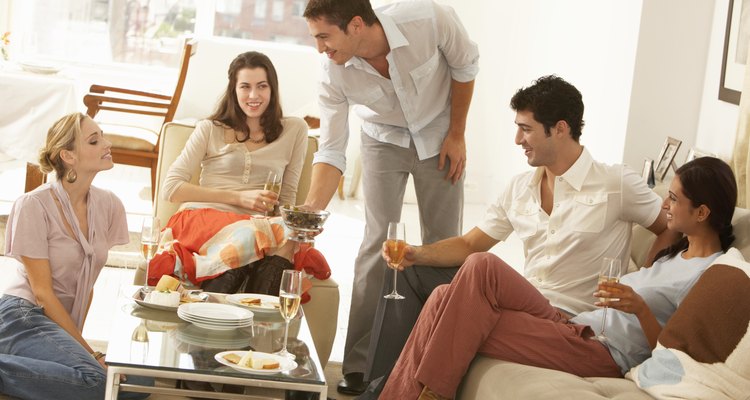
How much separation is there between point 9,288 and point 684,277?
6.31 ft

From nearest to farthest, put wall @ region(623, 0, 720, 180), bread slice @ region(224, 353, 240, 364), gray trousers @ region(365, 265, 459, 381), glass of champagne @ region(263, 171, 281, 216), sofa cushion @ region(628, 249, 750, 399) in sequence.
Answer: sofa cushion @ region(628, 249, 750, 399)
bread slice @ region(224, 353, 240, 364)
gray trousers @ region(365, 265, 459, 381)
glass of champagne @ region(263, 171, 281, 216)
wall @ region(623, 0, 720, 180)

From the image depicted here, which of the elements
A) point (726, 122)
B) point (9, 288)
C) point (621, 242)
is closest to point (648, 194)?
point (621, 242)

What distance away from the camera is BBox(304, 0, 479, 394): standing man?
3398 mm

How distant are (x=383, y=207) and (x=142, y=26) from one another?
18.4ft

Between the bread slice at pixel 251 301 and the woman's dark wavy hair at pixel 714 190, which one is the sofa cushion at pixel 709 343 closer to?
the woman's dark wavy hair at pixel 714 190

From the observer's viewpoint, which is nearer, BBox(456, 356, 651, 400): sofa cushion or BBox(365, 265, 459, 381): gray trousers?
BBox(456, 356, 651, 400): sofa cushion

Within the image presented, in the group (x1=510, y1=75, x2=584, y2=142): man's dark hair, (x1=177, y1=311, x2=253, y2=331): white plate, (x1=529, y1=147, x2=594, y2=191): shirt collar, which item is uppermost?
(x1=510, y1=75, x2=584, y2=142): man's dark hair

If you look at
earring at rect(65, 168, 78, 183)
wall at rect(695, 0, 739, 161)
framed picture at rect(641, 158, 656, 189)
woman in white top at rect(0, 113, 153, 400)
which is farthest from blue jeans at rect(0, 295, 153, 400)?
wall at rect(695, 0, 739, 161)

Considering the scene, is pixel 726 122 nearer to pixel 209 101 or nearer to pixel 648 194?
pixel 648 194

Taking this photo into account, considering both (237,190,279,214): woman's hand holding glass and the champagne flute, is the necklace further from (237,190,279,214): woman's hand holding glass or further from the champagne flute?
the champagne flute

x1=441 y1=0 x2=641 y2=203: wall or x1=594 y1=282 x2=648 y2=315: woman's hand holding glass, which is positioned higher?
x1=441 y1=0 x2=641 y2=203: wall

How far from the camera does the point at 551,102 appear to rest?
9.45ft

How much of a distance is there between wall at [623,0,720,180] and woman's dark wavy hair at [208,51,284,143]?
1.67 m

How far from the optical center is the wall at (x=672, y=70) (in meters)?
4.30
